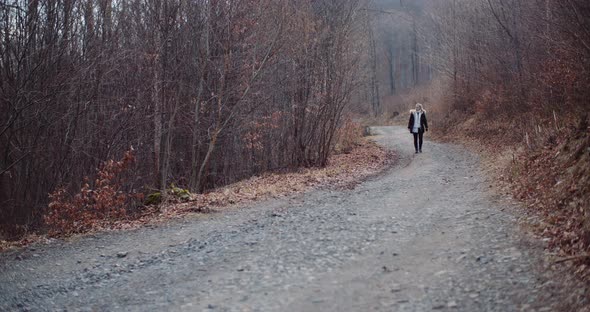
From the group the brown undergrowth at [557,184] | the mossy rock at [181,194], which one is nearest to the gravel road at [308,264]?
the brown undergrowth at [557,184]

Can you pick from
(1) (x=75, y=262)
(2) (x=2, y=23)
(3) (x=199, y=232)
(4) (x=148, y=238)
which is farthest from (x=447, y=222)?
(2) (x=2, y=23)

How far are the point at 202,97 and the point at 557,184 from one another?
391 inches

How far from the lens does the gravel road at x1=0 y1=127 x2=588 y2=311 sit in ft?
16.4

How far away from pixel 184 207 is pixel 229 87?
16.9 feet

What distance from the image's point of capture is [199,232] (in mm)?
8469

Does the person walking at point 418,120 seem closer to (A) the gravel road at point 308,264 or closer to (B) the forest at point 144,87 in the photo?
(B) the forest at point 144,87

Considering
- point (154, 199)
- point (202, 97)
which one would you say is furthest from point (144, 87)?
point (154, 199)

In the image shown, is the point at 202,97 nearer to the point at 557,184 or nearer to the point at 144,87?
the point at 144,87

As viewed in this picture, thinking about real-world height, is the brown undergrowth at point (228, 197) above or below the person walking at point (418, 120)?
below

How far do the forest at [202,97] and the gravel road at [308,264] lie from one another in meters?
1.03

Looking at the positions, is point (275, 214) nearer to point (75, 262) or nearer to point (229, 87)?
point (75, 262)

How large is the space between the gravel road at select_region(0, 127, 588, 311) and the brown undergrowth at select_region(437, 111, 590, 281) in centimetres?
30

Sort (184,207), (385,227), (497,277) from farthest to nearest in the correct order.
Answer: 1. (184,207)
2. (385,227)
3. (497,277)

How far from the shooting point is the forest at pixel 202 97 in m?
10.7
